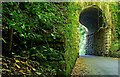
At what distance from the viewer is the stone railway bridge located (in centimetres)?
1523

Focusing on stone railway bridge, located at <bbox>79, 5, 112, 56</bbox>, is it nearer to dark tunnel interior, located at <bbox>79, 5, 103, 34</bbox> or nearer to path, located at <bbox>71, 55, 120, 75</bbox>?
dark tunnel interior, located at <bbox>79, 5, 103, 34</bbox>

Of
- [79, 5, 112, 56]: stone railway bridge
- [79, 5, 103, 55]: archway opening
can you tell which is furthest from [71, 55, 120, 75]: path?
[79, 5, 103, 55]: archway opening

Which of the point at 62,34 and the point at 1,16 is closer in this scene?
the point at 1,16

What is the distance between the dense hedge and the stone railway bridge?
10.3m

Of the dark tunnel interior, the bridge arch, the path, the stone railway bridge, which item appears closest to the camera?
the path

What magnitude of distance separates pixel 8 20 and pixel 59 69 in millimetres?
1727

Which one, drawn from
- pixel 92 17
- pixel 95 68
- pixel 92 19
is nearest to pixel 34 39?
pixel 95 68

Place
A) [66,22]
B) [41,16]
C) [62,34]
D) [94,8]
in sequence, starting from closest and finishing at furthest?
1. [41,16]
2. [62,34]
3. [66,22]
4. [94,8]

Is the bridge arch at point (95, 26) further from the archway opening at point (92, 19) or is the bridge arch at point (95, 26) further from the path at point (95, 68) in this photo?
the path at point (95, 68)

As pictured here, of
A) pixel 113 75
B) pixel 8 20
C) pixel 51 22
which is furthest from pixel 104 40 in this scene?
pixel 8 20

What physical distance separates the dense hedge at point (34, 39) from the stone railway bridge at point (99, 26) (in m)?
10.3

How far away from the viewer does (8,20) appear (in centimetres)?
341

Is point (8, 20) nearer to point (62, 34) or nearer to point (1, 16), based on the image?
point (1, 16)

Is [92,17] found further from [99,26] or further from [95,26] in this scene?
[99,26]
